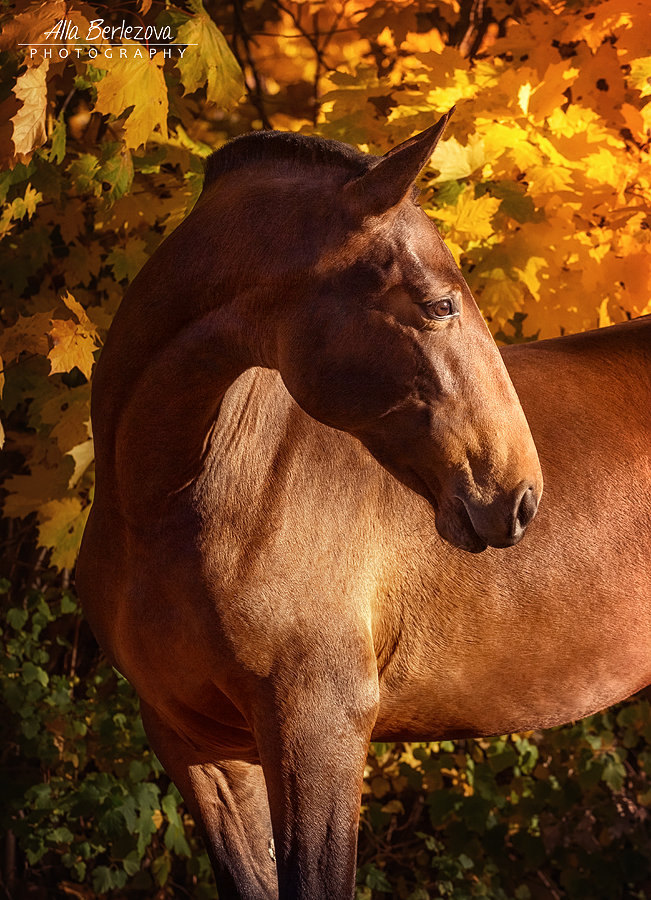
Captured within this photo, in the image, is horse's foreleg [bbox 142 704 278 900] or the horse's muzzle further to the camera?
horse's foreleg [bbox 142 704 278 900]

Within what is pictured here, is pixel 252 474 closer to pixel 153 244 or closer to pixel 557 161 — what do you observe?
pixel 153 244

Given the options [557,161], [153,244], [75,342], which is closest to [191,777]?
[75,342]

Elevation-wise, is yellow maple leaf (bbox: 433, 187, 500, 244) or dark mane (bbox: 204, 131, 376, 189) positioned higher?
dark mane (bbox: 204, 131, 376, 189)

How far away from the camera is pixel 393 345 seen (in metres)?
1.12

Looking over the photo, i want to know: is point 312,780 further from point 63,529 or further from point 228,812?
point 63,529

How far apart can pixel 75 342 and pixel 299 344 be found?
30.7 inches

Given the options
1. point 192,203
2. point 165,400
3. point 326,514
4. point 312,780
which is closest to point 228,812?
point 312,780

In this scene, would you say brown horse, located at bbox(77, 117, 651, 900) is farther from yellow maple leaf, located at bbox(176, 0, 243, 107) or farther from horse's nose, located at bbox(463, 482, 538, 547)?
yellow maple leaf, located at bbox(176, 0, 243, 107)

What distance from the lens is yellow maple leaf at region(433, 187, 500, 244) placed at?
207cm

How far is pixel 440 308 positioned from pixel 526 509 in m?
0.25

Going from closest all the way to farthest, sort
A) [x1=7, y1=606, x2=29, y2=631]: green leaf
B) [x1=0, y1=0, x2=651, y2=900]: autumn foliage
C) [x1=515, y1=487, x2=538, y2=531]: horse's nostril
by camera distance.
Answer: [x1=515, y1=487, x2=538, y2=531]: horse's nostril → [x1=0, y1=0, x2=651, y2=900]: autumn foliage → [x1=7, y1=606, x2=29, y2=631]: green leaf

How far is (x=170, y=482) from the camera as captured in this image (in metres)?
1.30

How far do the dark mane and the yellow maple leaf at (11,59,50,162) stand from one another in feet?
1.38

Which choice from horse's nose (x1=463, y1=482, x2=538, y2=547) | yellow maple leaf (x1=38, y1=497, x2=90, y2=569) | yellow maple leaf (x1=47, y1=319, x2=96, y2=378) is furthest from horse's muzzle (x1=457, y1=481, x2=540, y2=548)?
yellow maple leaf (x1=38, y1=497, x2=90, y2=569)
